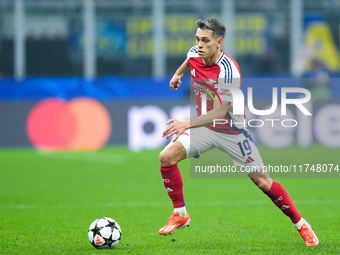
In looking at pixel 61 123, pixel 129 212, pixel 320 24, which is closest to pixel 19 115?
pixel 61 123

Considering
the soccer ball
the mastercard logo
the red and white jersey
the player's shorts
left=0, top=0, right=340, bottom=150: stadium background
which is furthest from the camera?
left=0, top=0, right=340, bottom=150: stadium background

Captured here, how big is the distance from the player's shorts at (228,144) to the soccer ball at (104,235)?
1.02 metres

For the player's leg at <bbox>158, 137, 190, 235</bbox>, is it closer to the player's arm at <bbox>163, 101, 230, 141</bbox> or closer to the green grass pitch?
the green grass pitch

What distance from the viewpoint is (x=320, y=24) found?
2159cm

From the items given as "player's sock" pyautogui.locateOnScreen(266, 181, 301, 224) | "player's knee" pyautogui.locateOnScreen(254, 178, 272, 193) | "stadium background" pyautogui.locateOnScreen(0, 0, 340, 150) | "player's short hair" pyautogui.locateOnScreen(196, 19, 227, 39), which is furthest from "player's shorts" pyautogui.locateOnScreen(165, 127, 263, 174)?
"stadium background" pyautogui.locateOnScreen(0, 0, 340, 150)

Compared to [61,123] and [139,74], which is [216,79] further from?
[139,74]

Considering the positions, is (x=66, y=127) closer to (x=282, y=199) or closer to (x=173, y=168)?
(x=173, y=168)

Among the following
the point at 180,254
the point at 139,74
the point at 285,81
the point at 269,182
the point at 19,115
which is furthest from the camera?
the point at 139,74

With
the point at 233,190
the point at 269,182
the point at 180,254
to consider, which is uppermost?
the point at 269,182

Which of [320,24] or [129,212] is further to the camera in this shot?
[320,24]

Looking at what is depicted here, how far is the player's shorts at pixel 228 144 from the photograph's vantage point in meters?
6.41

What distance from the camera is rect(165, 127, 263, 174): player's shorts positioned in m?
6.41

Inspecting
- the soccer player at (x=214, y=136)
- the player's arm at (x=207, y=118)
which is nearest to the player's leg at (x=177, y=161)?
the soccer player at (x=214, y=136)

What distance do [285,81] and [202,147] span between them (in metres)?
11.6
